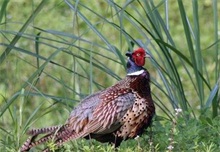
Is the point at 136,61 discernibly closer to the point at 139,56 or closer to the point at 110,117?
the point at 139,56

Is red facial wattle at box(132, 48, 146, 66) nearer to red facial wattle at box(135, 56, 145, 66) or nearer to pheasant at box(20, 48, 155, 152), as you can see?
red facial wattle at box(135, 56, 145, 66)

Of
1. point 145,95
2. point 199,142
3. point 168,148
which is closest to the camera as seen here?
Answer: point 168,148

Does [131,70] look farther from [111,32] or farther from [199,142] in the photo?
[111,32]

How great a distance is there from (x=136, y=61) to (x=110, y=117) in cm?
41

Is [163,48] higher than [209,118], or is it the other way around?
[163,48]

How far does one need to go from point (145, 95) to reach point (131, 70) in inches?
8.3

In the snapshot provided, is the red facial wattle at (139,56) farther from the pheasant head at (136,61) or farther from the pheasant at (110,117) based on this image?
the pheasant at (110,117)

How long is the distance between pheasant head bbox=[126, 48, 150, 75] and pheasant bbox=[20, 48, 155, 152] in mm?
128

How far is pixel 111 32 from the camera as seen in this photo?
944 centimetres

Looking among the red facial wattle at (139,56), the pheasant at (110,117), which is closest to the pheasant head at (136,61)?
the red facial wattle at (139,56)

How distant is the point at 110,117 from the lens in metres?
5.45

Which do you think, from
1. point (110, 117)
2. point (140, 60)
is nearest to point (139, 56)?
point (140, 60)

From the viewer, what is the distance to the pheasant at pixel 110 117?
541cm

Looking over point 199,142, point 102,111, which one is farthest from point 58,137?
point 199,142
